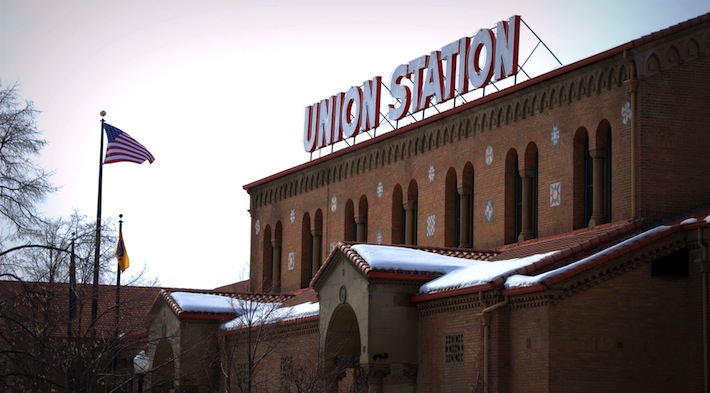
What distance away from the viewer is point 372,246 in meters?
38.0

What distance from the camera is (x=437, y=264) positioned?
3706cm

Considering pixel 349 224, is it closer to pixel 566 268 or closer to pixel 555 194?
pixel 555 194

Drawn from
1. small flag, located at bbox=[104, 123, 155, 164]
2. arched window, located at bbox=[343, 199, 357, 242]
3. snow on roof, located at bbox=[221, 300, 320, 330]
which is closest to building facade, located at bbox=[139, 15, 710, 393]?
snow on roof, located at bbox=[221, 300, 320, 330]

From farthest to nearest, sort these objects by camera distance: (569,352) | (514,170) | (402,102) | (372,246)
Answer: (402,102)
(514,170)
(372,246)
(569,352)

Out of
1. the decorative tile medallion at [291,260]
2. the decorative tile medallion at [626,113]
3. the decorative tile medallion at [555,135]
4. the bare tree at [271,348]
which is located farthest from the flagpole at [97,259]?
the decorative tile medallion at [626,113]

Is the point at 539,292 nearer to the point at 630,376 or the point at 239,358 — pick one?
the point at 630,376

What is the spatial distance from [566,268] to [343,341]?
10507mm

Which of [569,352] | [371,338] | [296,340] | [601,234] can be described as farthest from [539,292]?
[296,340]

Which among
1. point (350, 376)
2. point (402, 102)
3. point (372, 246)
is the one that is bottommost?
point (350, 376)

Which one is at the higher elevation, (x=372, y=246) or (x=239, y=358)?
(x=372, y=246)

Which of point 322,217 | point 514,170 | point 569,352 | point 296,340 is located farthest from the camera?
point 322,217

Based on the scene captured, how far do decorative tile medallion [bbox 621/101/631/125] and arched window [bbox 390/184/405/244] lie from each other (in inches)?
520

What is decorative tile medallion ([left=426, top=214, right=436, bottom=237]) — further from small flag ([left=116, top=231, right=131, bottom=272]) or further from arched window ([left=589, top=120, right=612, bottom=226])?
small flag ([left=116, top=231, right=131, bottom=272])

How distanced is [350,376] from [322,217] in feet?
40.6
